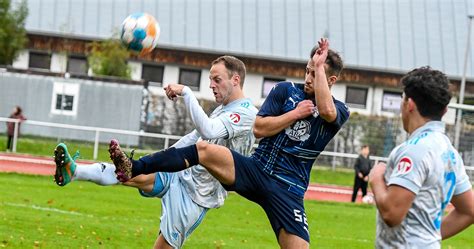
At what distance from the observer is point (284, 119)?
870cm

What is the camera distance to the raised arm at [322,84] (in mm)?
8547

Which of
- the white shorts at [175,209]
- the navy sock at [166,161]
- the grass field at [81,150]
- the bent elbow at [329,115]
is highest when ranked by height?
the bent elbow at [329,115]

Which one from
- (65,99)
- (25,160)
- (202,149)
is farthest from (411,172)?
(65,99)

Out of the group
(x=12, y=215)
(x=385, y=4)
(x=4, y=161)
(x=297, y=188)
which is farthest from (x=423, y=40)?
(x=297, y=188)

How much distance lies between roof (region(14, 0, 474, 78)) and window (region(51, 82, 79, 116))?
11901mm

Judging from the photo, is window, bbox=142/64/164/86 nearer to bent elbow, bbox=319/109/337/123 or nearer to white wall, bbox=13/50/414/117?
white wall, bbox=13/50/414/117

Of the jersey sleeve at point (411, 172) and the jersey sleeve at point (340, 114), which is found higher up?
the jersey sleeve at point (340, 114)

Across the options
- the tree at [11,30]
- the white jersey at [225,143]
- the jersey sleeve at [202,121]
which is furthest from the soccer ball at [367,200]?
the tree at [11,30]

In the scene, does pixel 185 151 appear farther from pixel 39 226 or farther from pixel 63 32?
pixel 63 32

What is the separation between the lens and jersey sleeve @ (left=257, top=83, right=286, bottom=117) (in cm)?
889

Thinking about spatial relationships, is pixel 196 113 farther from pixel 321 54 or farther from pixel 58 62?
pixel 58 62

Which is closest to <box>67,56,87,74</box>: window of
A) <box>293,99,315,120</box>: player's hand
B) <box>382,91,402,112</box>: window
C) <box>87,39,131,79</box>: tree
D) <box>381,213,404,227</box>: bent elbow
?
<box>87,39,131,79</box>: tree

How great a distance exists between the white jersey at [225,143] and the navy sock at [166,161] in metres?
1.42

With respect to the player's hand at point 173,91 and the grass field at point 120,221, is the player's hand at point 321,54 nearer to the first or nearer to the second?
the player's hand at point 173,91
